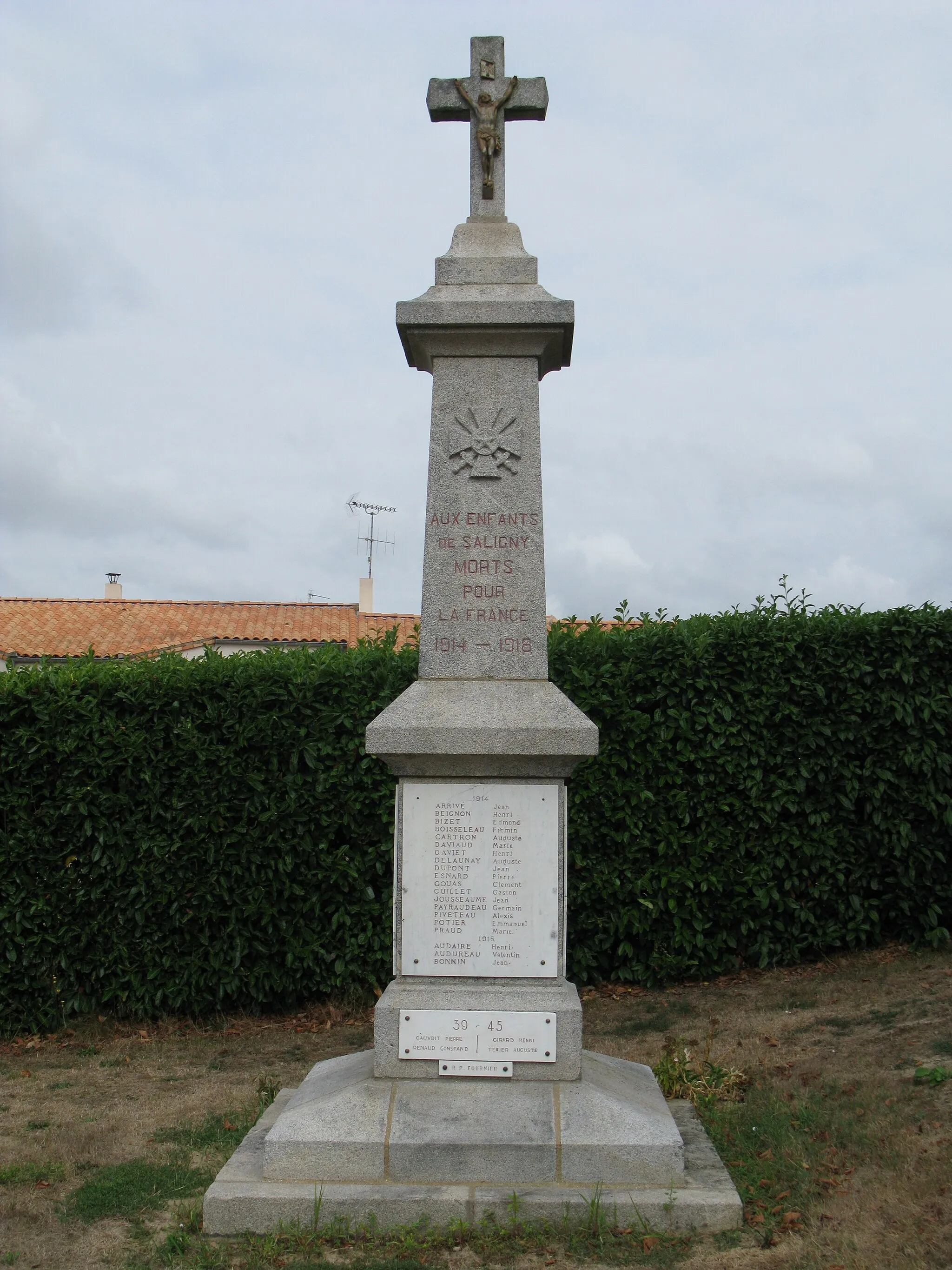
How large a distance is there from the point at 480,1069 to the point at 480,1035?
0.13m

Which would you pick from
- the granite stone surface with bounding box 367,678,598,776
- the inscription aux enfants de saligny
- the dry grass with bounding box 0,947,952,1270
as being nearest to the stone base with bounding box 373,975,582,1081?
the dry grass with bounding box 0,947,952,1270

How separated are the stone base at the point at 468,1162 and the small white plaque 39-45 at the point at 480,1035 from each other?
0.12 m

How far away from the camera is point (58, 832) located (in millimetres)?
7418

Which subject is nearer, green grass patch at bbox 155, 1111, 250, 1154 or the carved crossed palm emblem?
the carved crossed palm emblem

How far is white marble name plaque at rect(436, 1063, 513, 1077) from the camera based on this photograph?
4.41 meters

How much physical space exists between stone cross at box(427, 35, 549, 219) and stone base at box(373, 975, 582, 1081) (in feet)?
11.4

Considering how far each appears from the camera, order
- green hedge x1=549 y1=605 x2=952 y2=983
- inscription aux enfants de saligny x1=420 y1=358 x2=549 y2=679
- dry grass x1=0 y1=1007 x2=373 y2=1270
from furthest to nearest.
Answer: green hedge x1=549 y1=605 x2=952 y2=983 < inscription aux enfants de saligny x1=420 y1=358 x2=549 y2=679 < dry grass x1=0 y1=1007 x2=373 y2=1270

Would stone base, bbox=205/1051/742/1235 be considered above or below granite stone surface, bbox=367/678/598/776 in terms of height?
below

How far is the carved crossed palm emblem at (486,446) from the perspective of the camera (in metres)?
4.85

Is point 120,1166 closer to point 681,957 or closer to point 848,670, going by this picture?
point 681,957

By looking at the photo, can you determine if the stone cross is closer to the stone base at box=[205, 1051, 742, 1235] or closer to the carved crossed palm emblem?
the carved crossed palm emblem

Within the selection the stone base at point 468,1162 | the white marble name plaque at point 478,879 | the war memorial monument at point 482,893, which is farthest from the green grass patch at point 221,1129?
the white marble name plaque at point 478,879

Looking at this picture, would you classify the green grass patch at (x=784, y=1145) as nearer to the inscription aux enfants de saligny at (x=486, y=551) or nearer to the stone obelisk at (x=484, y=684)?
the stone obelisk at (x=484, y=684)

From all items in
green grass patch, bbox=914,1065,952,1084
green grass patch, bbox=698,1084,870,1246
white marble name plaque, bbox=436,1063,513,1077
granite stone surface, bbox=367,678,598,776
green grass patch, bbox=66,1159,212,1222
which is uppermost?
granite stone surface, bbox=367,678,598,776
